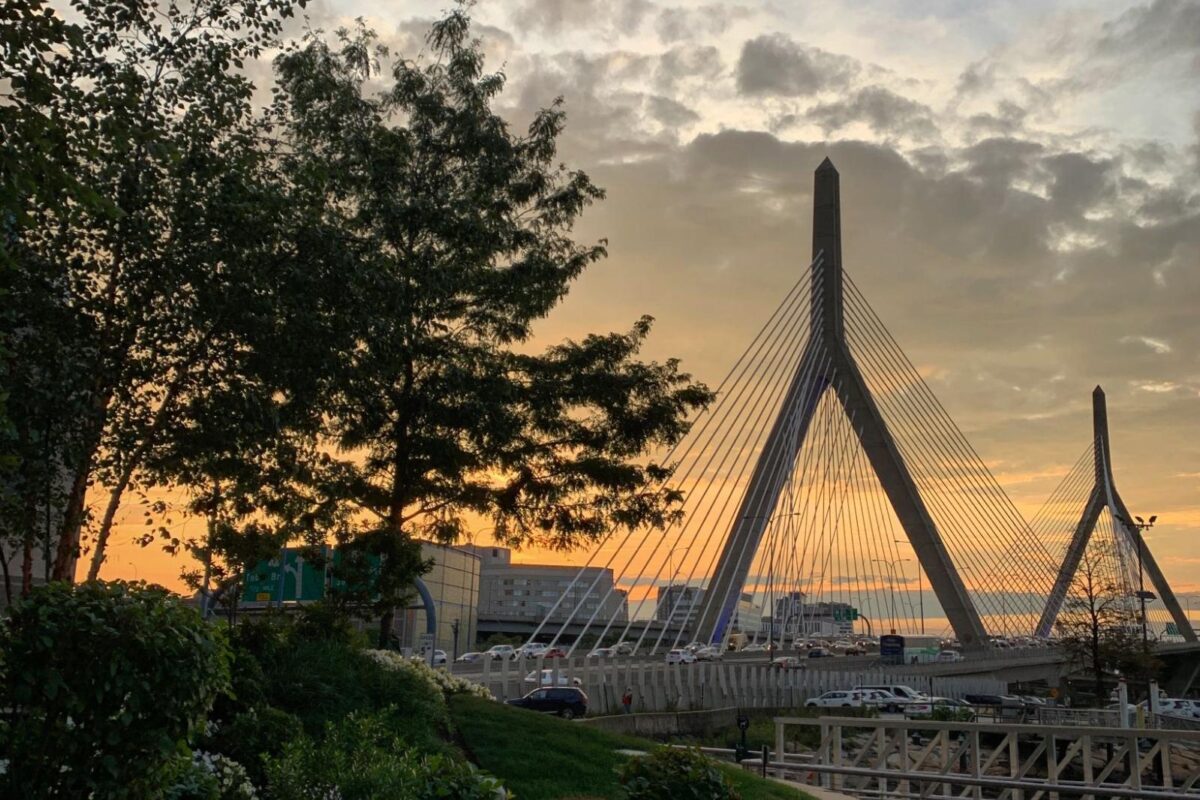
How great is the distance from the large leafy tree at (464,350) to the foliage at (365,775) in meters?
14.3

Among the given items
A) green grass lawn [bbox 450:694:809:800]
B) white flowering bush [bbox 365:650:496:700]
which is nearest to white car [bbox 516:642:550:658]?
white flowering bush [bbox 365:650:496:700]

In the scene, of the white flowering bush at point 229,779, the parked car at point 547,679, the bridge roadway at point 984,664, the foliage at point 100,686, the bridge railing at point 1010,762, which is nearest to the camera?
the foliage at point 100,686

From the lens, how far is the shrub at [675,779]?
925cm

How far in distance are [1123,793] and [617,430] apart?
14545mm

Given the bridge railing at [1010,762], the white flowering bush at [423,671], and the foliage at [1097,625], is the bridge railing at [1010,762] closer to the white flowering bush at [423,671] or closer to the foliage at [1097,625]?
the white flowering bush at [423,671]

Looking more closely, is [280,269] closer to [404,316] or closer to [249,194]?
[249,194]

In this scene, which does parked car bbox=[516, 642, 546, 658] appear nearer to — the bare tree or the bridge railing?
the bridge railing

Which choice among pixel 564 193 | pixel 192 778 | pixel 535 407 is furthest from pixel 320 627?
pixel 564 193

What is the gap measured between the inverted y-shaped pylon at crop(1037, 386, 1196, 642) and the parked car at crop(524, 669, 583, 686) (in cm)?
5368

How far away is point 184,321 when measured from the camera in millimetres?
16422

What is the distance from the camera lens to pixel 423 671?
1898cm

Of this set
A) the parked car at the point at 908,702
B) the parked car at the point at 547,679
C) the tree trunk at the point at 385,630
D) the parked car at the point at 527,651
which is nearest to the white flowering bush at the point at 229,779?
the tree trunk at the point at 385,630

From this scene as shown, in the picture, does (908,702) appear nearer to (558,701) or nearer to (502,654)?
(502,654)

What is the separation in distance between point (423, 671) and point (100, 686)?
12.1m
